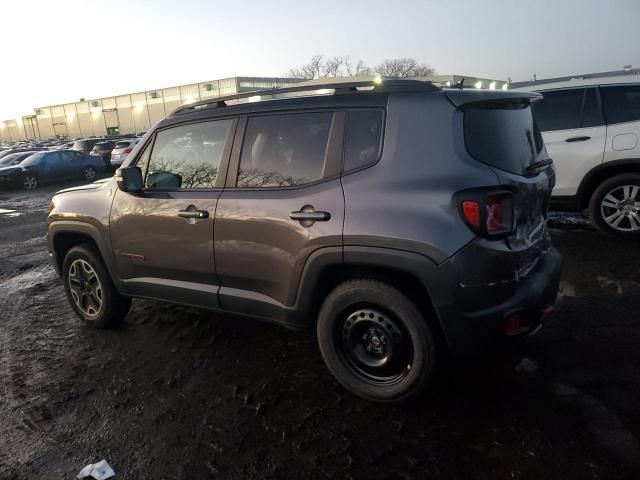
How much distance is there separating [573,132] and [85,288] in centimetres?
567

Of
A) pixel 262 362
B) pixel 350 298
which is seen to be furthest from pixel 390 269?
pixel 262 362

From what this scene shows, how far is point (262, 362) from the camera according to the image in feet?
11.6

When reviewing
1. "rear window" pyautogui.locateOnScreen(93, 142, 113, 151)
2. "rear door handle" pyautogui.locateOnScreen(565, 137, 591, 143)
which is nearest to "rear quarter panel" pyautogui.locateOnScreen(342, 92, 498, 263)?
"rear door handle" pyautogui.locateOnScreen(565, 137, 591, 143)

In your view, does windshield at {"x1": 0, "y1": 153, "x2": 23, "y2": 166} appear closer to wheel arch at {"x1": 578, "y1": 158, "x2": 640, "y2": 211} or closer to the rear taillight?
wheel arch at {"x1": 578, "y1": 158, "x2": 640, "y2": 211}

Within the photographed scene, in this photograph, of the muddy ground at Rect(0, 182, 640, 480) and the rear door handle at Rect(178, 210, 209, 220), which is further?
the rear door handle at Rect(178, 210, 209, 220)

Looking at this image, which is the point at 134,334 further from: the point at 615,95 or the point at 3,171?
the point at 3,171

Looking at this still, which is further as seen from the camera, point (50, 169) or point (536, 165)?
point (50, 169)

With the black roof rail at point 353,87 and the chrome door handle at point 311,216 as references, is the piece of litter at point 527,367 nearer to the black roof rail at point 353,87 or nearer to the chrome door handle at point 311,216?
the chrome door handle at point 311,216

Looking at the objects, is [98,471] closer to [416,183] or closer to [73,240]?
[416,183]

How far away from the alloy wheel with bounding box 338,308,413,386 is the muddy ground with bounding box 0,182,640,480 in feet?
0.67

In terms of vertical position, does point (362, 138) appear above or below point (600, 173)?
above

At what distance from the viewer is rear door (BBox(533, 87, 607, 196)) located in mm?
5734

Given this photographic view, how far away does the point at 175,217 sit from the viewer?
11.3ft

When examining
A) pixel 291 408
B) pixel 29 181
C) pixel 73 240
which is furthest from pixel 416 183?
pixel 29 181
